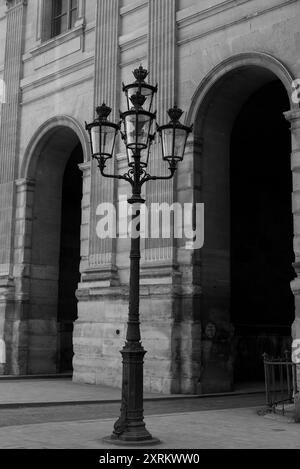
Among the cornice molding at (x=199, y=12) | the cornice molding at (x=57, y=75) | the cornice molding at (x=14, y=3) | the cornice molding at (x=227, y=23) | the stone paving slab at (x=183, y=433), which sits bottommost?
the stone paving slab at (x=183, y=433)

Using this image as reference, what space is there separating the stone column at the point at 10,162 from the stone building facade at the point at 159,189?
5 cm

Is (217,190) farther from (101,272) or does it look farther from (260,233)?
(260,233)

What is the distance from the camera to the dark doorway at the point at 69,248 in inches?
961

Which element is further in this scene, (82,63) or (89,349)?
(82,63)

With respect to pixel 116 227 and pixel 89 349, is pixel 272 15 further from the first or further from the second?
pixel 89 349

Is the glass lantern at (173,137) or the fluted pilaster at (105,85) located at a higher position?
the fluted pilaster at (105,85)

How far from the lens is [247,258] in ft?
76.7

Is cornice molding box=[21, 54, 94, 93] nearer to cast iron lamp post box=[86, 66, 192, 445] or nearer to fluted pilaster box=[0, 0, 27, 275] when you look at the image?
fluted pilaster box=[0, 0, 27, 275]

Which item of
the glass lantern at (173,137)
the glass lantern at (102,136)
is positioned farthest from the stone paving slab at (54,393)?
the glass lantern at (173,137)

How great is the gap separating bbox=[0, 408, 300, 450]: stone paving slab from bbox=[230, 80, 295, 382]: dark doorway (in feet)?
31.5

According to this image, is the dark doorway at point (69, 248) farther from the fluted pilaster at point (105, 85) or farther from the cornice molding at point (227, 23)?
the cornice molding at point (227, 23)
